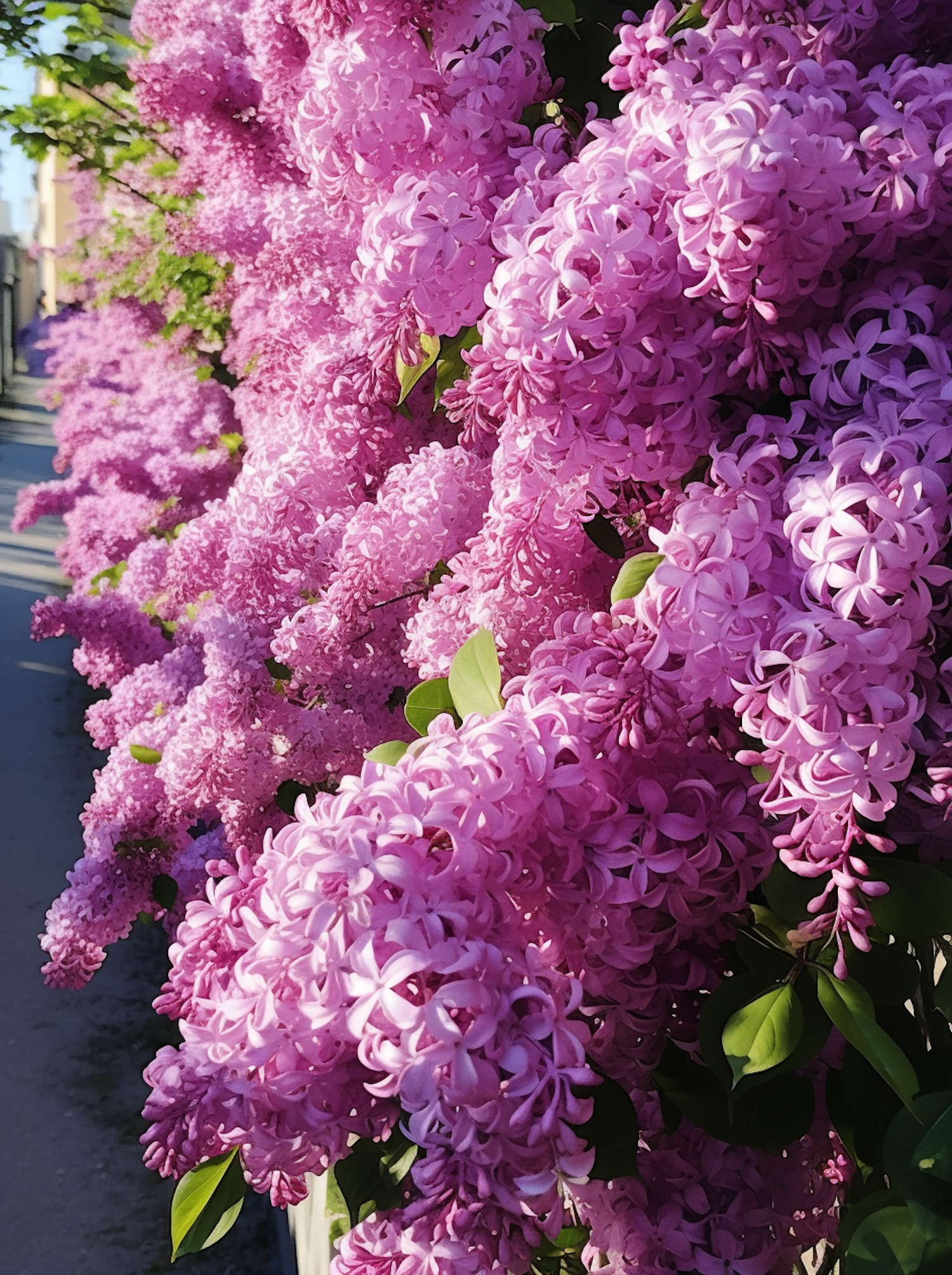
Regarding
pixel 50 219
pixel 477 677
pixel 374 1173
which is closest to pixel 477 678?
pixel 477 677

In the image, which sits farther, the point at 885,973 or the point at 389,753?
the point at 389,753

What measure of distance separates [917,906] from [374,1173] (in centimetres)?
49

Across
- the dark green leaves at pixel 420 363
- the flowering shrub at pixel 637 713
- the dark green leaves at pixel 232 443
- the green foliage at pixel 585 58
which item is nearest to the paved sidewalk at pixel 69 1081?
the dark green leaves at pixel 232 443

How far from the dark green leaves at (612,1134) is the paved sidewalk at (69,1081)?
9.83 feet

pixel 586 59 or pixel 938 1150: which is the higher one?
pixel 586 59

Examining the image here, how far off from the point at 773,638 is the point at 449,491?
670 mm

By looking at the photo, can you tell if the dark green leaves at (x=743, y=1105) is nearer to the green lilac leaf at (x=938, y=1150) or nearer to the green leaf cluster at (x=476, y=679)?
the green lilac leaf at (x=938, y=1150)

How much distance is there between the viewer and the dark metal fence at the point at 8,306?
24.0 m

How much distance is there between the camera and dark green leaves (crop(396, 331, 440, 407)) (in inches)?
45.0

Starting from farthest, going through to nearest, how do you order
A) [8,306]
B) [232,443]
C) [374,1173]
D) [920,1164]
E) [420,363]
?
[8,306] < [232,443] < [420,363] < [374,1173] < [920,1164]

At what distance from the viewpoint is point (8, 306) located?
26.1 metres

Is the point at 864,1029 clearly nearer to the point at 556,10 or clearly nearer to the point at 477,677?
the point at 477,677

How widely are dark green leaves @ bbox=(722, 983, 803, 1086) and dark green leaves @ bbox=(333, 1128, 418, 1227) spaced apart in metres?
0.26

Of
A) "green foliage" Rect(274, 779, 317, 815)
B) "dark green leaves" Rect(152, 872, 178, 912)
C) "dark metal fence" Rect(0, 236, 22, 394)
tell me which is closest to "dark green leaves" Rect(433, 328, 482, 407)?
"green foliage" Rect(274, 779, 317, 815)
